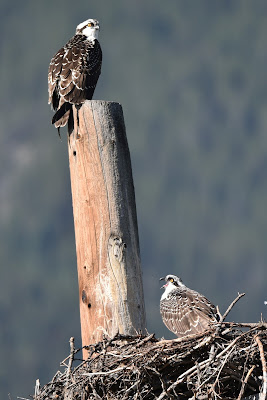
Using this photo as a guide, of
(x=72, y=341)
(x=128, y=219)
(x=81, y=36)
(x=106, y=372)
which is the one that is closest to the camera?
(x=106, y=372)

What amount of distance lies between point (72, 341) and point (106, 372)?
0.51m

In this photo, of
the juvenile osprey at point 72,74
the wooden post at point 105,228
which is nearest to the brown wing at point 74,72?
the juvenile osprey at point 72,74

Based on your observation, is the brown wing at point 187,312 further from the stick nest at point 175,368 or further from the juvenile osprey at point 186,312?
the stick nest at point 175,368

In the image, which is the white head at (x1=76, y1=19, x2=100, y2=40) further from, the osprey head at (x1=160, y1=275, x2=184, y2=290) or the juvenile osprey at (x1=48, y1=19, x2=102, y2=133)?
the osprey head at (x1=160, y1=275, x2=184, y2=290)

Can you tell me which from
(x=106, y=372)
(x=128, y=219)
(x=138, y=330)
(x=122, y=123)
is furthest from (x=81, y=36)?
(x=106, y=372)

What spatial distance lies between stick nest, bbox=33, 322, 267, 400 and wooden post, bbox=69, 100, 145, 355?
1.10ft

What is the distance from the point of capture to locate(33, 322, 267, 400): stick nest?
16.3 ft

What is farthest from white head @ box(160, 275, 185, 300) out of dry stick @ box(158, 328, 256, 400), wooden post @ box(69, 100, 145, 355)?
dry stick @ box(158, 328, 256, 400)

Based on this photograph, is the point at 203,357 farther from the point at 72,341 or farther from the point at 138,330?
the point at 72,341

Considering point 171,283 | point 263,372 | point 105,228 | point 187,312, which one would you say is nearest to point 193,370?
point 263,372

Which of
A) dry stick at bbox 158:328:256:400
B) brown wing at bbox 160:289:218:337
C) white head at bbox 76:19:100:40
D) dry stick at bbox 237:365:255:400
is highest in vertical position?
white head at bbox 76:19:100:40

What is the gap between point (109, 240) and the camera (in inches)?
221

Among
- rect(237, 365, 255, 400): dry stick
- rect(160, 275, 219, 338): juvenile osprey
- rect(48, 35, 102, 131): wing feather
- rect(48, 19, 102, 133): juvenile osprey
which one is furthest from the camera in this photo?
rect(48, 35, 102, 131): wing feather

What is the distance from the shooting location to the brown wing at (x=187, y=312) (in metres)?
6.76
